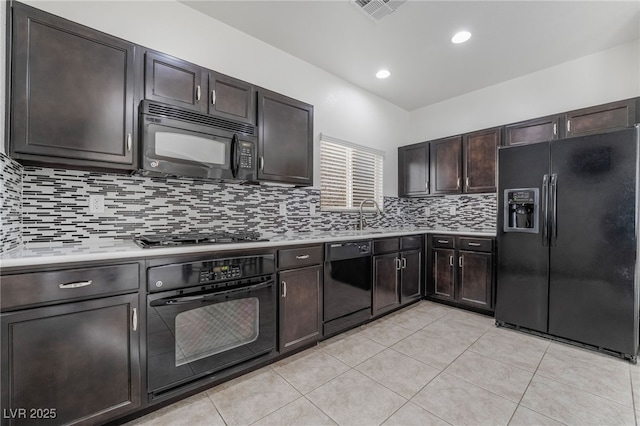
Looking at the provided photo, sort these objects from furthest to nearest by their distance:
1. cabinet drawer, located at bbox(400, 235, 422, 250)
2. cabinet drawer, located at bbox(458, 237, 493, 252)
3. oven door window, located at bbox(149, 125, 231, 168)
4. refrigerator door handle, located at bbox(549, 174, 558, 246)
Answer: cabinet drawer, located at bbox(400, 235, 422, 250) → cabinet drawer, located at bbox(458, 237, 493, 252) → refrigerator door handle, located at bbox(549, 174, 558, 246) → oven door window, located at bbox(149, 125, 231, 168)

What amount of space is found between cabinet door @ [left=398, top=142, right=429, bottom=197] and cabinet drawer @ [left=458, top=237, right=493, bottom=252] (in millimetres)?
947

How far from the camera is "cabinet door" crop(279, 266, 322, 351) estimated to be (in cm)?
214

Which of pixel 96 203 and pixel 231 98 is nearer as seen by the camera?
pixel 96 203

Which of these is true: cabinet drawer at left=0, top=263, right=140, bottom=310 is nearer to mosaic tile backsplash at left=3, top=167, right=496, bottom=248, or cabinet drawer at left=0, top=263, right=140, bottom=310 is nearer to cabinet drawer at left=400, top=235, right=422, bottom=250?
mosaic tile backsplash at left=3, top=167, right=496, bottom=248

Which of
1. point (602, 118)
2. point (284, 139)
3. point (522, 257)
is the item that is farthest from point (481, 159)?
point (284, 139)

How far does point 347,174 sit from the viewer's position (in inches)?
142

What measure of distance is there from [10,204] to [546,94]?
4859 mm

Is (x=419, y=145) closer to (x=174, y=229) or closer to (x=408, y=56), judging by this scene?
(x=408, y=56)

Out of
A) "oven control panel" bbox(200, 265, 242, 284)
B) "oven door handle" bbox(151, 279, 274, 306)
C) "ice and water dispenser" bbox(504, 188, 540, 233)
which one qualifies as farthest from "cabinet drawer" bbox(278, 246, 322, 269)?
"ice and water dispenser" bbox(504, 188, 540, 233)

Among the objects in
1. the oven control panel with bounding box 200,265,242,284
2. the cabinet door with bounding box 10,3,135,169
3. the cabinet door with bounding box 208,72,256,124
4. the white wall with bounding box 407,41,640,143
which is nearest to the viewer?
the cabinet door with bounding box 10,3,135,169

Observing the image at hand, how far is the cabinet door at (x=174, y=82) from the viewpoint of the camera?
1.86m

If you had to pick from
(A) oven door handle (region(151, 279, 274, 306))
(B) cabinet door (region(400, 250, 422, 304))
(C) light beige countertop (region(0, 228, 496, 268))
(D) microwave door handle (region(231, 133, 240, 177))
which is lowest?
(B) cabinet door (region(400, 250, 422, 304))

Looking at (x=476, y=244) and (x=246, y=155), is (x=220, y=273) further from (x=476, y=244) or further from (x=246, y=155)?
(x=476, y=244)

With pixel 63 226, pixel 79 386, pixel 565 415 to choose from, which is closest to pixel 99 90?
pixel 63 226
